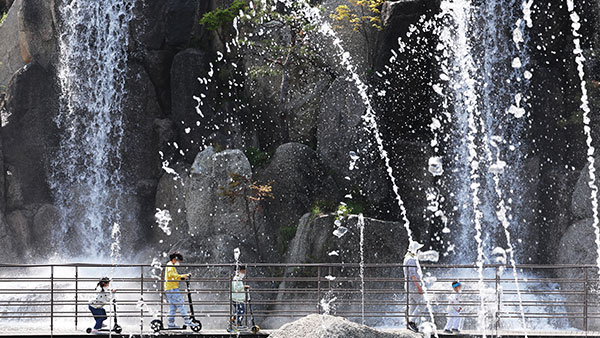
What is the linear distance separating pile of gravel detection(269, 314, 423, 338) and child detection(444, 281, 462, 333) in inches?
92.8

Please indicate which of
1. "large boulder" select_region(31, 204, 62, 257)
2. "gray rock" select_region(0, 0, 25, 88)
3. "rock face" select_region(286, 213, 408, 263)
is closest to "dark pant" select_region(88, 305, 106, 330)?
"rock face" select_region(286, 213, 408, 263)

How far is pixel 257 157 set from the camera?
2320 centimetres

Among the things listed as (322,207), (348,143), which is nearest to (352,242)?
(322,207)

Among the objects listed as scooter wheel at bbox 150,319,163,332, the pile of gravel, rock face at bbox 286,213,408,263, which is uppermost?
rock face at bbox 286,213,408,263

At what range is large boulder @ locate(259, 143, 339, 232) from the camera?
71.0ft

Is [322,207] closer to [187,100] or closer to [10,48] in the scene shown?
[187,100]

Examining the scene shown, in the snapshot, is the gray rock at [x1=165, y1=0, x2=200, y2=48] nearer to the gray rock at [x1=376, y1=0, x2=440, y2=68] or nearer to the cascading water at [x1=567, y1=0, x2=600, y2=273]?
the gray rock at [x1=376, y1=0, x2=440, y2=68]

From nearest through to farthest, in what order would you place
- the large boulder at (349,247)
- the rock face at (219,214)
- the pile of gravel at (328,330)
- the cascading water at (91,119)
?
1. the pile of gravel at (328,330)
2. the large boulder at (349,247)
3. the rock face at (219,214)
4. the cascading water at (91,119)

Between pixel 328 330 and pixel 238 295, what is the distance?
3369mm

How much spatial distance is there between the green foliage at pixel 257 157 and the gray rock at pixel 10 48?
30.0ft

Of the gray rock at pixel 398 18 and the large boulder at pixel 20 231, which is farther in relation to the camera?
the large boulder at pixel 20 231

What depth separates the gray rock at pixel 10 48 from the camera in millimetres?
28047

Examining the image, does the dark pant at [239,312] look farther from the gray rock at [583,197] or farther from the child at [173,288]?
the gray rock at [583,197]

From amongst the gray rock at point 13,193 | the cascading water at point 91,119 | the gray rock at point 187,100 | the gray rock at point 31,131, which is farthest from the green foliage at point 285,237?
the gray rock at point 13,193
